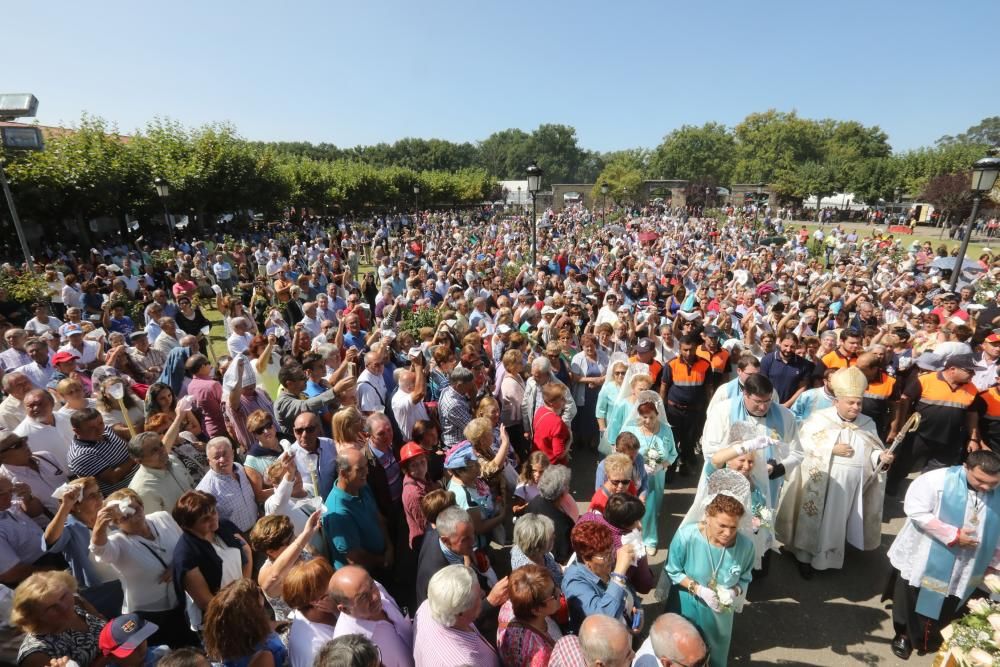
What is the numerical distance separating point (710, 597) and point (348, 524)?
2.39m

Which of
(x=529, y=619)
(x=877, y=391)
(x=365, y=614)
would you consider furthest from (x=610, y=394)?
(x=365, y=614)

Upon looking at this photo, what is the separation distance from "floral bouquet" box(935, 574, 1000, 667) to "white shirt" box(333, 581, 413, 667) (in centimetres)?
275

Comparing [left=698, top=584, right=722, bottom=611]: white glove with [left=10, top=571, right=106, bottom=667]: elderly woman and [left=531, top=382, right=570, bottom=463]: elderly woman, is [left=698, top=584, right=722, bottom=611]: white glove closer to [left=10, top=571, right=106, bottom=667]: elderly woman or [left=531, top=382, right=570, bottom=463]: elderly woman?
[left=531, top=382, right=570, bottom=463]: elderly woman

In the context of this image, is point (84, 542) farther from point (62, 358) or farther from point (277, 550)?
point (62, 358)

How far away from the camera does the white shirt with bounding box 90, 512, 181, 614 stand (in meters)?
2.83

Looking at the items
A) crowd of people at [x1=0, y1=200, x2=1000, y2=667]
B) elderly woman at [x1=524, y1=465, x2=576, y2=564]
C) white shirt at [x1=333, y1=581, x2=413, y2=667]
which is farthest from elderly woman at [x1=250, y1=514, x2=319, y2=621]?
elderly woman at [x1=524, y1=465, x2=576, y2=564]

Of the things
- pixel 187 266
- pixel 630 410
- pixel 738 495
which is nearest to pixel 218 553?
pixel 738 495

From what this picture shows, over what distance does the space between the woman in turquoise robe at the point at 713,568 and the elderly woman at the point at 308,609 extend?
2.15 metres

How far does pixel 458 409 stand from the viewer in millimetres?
4871

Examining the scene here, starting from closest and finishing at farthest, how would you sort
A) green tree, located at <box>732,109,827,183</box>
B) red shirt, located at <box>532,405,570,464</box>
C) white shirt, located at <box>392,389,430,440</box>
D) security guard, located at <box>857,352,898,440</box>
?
red shirt, located at <box>532,405,570,464</box> → white shirt, located at <box>392,389,430,440</box> → security guard, located at <box>857,352,898,440</box> → green tree, located at <box>732,109,827,183</box>

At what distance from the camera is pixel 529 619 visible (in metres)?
2.46

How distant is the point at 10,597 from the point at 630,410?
15.3 feet

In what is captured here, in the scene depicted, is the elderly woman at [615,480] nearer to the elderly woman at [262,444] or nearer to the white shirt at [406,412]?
the white shirt at [406,412]

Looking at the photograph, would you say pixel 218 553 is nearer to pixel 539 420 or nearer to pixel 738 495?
pixel 539 420
